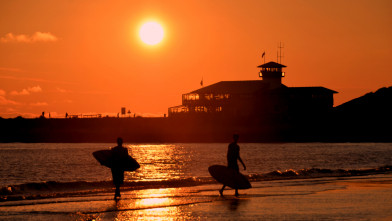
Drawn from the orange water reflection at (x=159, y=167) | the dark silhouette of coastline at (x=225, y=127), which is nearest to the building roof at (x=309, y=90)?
the dark silhouette of coastline at (x=225, y=127)

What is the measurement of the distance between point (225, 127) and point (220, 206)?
9786cm

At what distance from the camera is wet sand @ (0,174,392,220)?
1541 centimetres

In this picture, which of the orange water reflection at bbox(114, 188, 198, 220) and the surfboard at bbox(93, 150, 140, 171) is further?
the surfboard at bbox(93, 150, 140, 171)

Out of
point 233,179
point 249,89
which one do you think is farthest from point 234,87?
point 233,179

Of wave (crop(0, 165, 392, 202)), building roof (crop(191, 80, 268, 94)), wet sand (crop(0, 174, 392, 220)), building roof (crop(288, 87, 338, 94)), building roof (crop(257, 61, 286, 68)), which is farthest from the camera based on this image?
building roof (crop(257, 61, 286, 68))

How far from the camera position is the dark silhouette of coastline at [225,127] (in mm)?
115562

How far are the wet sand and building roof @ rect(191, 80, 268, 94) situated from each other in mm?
91490

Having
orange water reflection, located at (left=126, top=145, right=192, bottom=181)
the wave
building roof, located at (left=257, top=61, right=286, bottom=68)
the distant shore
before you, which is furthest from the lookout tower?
the wave

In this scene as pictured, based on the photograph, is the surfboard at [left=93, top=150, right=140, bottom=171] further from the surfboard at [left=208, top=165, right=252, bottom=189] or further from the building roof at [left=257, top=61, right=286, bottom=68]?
the building roof at [left=257, top=61, right=286, bottom=68]

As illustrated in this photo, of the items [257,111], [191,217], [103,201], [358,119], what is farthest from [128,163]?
[358,119]

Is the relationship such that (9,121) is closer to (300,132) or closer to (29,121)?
(29,121)

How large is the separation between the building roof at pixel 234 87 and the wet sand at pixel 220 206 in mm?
91490

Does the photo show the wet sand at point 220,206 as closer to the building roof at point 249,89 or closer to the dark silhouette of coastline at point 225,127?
the building roof at point 249,89

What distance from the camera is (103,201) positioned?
19.4 meters
